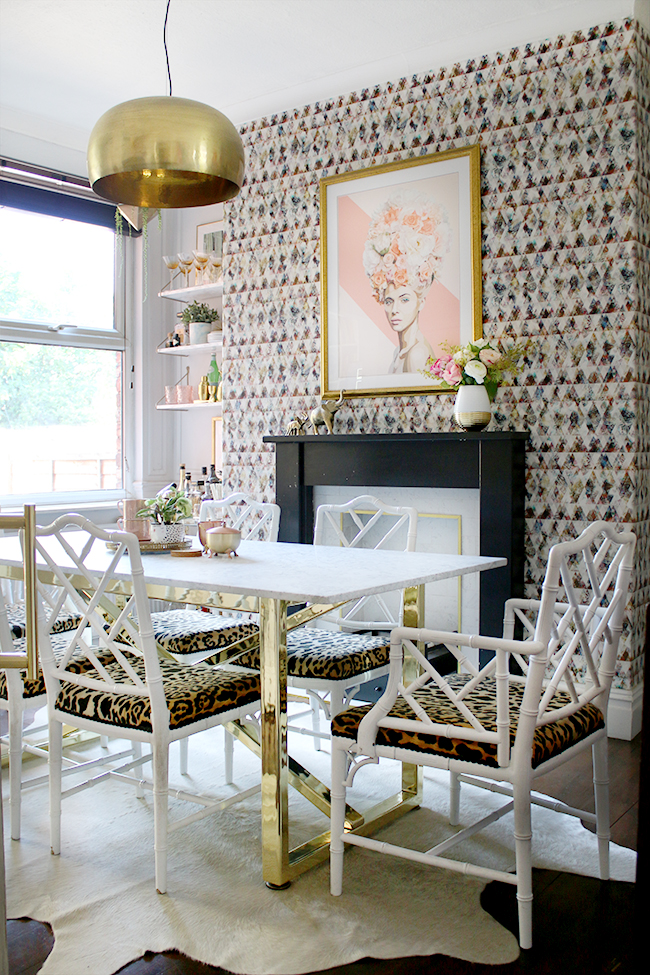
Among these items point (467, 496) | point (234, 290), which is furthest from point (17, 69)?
point (467, 496)

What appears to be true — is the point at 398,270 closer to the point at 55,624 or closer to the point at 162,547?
the point at 162,547

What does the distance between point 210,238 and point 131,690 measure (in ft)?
12.1

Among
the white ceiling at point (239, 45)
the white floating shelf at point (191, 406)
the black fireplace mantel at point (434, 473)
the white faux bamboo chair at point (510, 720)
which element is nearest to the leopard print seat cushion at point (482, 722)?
the white faux bamboo chair at point (510, 720)

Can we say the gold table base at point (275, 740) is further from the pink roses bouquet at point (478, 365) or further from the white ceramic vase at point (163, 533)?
the pink roses bouquet at point (478, 365)

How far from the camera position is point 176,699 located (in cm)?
216

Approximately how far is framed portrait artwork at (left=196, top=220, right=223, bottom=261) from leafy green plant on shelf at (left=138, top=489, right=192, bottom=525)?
2598 millimetres

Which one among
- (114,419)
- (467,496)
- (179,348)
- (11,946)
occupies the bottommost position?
(11,946)

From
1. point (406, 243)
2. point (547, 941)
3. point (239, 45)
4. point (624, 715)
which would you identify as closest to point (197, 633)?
point (547, 941)

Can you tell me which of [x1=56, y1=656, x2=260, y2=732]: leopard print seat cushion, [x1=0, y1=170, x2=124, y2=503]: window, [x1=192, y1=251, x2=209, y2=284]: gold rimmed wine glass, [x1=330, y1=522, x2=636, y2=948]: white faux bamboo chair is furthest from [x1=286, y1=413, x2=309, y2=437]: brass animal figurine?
→ [x1=330, y1=522, x2=636, y2=948]: white faux bamboo chair

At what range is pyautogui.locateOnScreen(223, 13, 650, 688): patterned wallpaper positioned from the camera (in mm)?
3430

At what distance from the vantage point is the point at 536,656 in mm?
1723

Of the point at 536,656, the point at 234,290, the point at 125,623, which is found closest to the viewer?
the point at 536,656

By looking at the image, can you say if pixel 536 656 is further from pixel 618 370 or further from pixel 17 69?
pixel 17 69

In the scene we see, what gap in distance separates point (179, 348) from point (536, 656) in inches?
148
